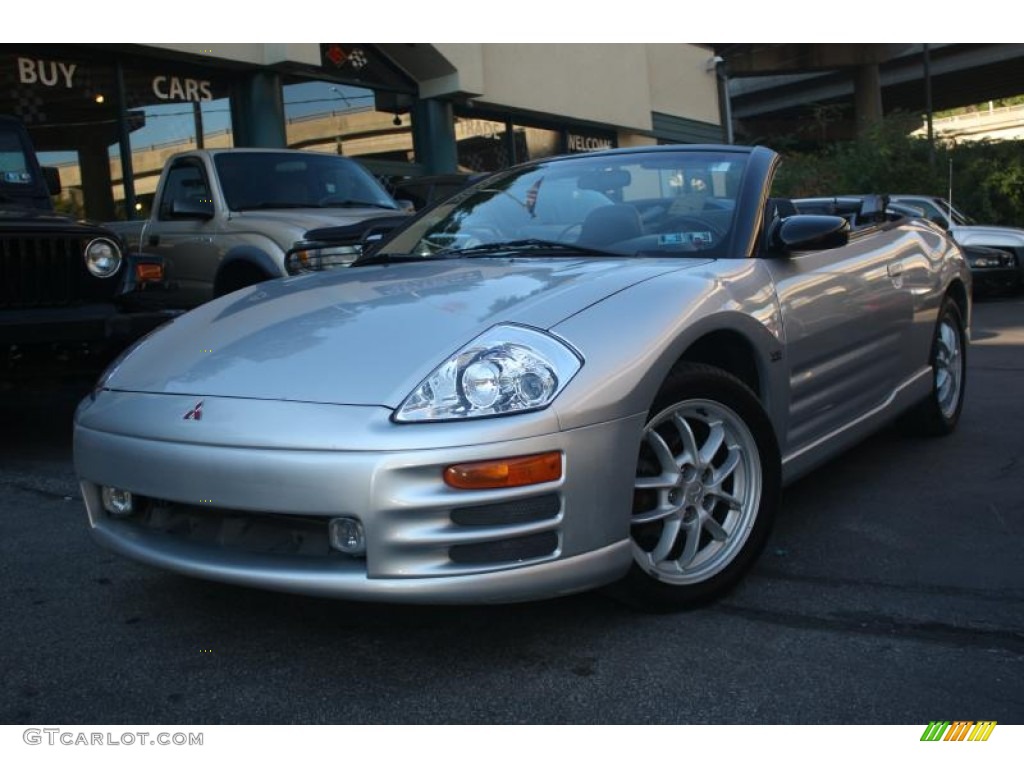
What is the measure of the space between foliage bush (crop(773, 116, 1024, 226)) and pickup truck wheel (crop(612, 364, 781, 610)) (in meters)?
17.0

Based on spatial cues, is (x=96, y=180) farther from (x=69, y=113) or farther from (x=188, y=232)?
(x=188, y=232)

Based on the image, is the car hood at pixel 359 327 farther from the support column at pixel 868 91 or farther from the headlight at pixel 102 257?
the support column at pixel 868 91

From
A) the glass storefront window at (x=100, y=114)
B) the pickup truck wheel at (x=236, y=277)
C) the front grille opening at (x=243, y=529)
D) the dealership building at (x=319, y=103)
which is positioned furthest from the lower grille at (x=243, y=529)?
the glass storefront window at (x=100, y=114)

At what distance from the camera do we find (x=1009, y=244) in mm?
12805

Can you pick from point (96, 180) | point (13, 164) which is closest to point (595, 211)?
point (13, 164)

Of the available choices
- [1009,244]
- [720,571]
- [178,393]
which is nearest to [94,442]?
[178,393]

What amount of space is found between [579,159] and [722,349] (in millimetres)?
1266

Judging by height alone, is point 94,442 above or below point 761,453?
above

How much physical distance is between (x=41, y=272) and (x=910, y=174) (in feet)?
60.5

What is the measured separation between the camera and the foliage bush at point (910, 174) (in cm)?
2009

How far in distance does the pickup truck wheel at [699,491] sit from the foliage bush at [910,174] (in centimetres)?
1697

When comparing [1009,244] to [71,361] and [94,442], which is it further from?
[94,442]

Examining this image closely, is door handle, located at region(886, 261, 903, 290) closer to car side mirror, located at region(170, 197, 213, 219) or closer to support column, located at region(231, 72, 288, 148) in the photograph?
car side mirror, located at region(170, 197, 213, 219)

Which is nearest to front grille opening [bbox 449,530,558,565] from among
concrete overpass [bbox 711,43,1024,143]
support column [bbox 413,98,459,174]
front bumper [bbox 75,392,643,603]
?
front bumper [bbox 75,392,643,603]
